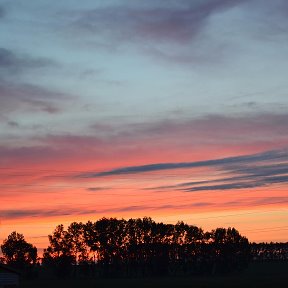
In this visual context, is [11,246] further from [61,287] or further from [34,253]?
[61,287]

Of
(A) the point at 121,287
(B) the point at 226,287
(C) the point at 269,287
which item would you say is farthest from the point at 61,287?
(C) the point at 269,287

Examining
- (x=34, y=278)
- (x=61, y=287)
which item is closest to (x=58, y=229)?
(x=34, y=278)

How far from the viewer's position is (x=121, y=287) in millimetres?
115000

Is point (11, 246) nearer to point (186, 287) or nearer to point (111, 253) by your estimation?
point (111, 253)

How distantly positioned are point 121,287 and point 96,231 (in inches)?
3362

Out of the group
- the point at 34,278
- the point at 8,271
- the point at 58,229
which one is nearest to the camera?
the point at 8,271

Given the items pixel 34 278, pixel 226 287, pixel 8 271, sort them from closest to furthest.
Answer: pixel 8 271, pixel 226 287, pixel 34 278

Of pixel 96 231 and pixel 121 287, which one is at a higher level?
pixel 96 231

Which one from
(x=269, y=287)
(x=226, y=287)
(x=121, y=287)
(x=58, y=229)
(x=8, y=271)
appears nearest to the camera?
(x=8, y=271)

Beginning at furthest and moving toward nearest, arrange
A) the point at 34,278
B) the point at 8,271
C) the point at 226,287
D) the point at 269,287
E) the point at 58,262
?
the point at 58,262
the point at 34,278
the point at 226,287
the point at 269,287
the point at 8,271

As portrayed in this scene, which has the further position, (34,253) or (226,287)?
(34,253)

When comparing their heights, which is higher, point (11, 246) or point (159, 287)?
point (11, 246)

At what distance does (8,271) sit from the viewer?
60.8 meters

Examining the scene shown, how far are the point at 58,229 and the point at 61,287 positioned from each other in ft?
272
